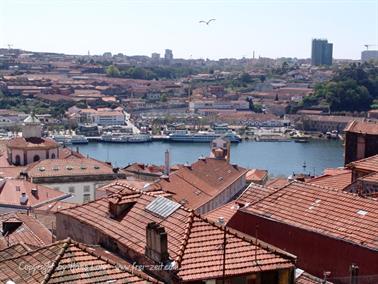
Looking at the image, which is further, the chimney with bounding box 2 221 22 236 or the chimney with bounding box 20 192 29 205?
Result: the chimney with bounding box 20 192 29 205

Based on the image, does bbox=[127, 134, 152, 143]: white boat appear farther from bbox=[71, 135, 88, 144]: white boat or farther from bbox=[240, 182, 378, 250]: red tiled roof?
bbox=[240, 182, 378, 250]: red tiled roof

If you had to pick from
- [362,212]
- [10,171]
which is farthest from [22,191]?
[362,212]

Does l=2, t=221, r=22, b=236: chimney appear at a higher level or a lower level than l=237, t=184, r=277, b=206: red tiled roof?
lower

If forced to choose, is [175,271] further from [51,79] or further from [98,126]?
[51,79]

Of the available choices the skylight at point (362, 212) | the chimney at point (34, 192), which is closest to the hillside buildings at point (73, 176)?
the chimney at point (34, 192)

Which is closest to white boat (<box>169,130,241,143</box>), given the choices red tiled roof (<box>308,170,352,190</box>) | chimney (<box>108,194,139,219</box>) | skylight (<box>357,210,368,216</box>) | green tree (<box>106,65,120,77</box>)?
red tiled roof (<box>308,170,352,190</box>)

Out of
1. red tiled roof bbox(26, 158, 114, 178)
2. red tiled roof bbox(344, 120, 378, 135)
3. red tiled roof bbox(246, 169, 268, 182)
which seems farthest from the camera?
red tiled roof bbox(246, 169, 268, 182)

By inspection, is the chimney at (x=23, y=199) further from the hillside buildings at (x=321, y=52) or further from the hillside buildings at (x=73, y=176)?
the hillside buildings at (x=321, y=52)
